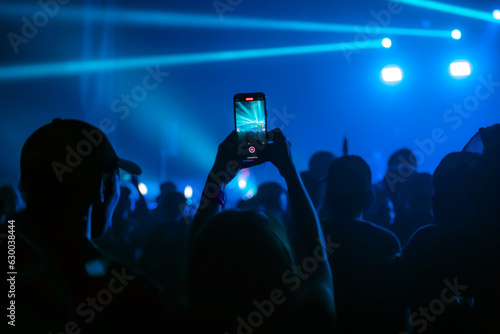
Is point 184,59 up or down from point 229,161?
up

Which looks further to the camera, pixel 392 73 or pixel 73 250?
pixel 392 73

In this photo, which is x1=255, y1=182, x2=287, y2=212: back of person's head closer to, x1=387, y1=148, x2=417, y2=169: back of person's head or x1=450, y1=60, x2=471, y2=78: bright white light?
x1=387, y1=148, x2=417, y2=169: back of person's head

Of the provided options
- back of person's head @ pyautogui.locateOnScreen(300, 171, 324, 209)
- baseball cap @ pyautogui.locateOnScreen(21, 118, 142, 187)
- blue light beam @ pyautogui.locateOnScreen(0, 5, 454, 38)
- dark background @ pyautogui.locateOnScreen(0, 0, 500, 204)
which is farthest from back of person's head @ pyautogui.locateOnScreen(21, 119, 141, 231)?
dark background @ pyautogui.locateOnScreen(0, 0, 500, 204)

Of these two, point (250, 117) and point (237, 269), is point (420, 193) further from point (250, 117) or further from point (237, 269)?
point (237, 269)

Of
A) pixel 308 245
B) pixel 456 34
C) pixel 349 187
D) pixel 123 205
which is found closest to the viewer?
pixel 308 245

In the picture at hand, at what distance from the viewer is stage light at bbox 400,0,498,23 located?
8.36 meters

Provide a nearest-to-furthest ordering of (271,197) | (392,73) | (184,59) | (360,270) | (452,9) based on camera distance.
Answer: (360,270) → (271,197) → (452,9) → (184,59) → (392,73)

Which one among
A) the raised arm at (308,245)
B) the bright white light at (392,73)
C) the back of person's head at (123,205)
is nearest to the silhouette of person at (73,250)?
the raised arm at (308,245)

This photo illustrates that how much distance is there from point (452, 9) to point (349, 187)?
8355 mm

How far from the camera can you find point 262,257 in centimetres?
84

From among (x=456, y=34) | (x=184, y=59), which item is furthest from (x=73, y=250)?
(x=456, y=34)

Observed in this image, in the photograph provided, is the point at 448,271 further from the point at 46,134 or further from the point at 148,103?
the point at 148,103

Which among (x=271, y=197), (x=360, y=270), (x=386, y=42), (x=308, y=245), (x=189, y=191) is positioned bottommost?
(x=189, y=191)

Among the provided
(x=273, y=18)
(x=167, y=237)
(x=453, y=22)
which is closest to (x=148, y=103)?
(x=273, y=18)
